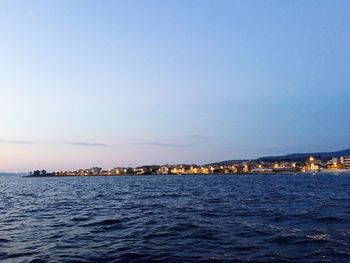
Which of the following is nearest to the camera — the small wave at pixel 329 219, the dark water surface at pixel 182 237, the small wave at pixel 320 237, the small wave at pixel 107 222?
the dark water surface at pixel 182 237

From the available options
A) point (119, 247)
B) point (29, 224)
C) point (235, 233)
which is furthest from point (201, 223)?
point (29, 224)

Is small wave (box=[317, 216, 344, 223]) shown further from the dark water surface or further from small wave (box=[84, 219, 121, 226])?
small wave (box=[84, 219, 121, 226])

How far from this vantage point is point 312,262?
55.0 feet

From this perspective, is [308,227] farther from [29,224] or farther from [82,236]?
[29,224]

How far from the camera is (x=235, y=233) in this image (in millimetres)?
24172

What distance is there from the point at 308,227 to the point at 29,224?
2036 cm

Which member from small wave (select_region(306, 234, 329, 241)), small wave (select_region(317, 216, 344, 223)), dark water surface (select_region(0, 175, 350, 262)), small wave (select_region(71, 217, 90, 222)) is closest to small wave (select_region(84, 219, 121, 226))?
dark water surface (select_region(0, 175, 350, 262))

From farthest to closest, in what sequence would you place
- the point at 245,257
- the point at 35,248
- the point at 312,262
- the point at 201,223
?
the point at 201,223 < the point at 35,248 < the point at 245,257 < the point at 312,262

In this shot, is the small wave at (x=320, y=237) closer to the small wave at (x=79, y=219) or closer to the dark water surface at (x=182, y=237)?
the dark water surface at (x=182, y=237)

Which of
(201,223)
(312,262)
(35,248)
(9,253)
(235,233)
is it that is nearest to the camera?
(312,262)

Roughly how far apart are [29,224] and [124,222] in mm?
7272

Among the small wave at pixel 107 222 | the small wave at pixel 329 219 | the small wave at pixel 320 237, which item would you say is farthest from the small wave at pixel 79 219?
the small wave at pixel 329 219

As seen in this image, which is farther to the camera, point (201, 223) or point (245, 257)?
point (201, 223)

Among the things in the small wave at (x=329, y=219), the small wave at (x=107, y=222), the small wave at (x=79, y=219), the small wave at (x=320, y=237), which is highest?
the small wave at (x=79, y=219)
